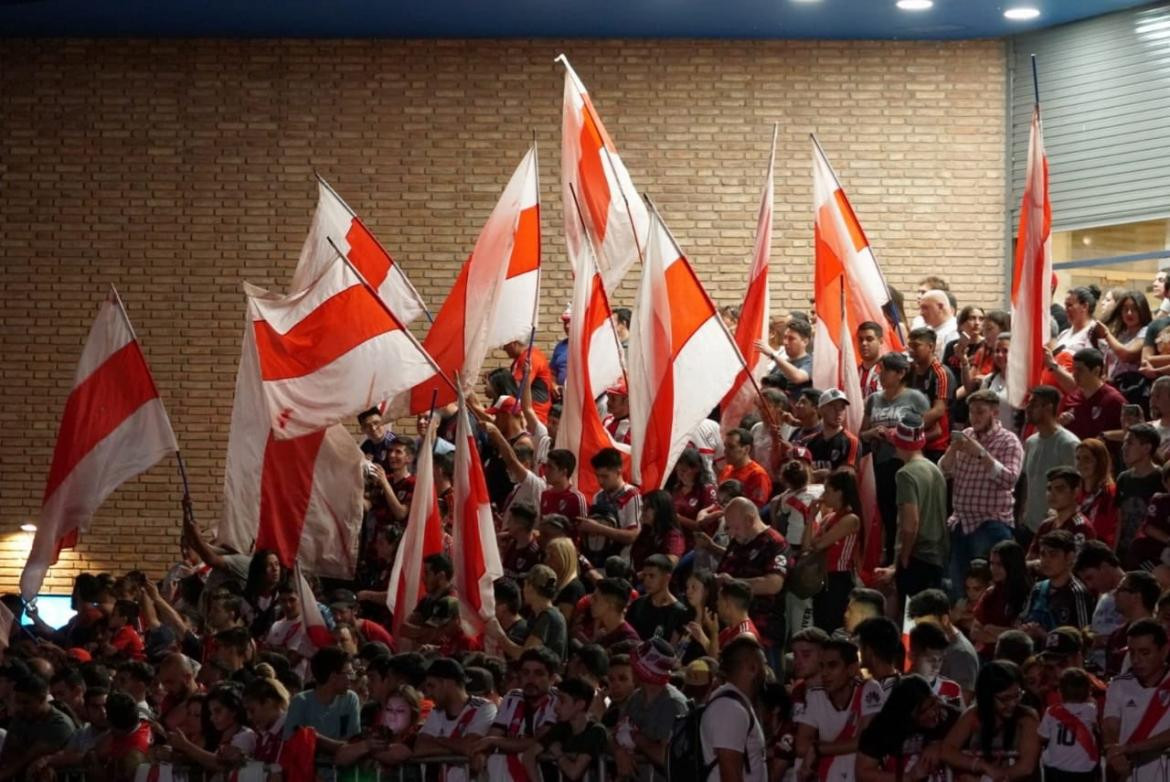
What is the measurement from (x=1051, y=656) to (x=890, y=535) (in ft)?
16.1

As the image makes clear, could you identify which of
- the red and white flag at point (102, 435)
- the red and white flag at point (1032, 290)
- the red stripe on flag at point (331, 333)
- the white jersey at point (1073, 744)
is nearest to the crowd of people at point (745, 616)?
the white jersey at point (1073, 744)

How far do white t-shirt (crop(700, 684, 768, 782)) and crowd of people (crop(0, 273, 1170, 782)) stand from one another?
0.01 m

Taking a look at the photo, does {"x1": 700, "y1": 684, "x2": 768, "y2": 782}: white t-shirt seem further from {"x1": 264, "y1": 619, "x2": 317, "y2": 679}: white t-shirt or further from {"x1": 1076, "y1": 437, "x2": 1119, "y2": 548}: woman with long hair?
{"x1": 264, "y1": 619, "x2": 317, "y2": 679}: white t-shirt

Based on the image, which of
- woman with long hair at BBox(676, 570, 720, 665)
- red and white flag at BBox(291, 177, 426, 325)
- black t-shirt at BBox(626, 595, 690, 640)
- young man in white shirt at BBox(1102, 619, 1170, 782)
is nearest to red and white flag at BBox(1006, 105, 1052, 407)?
woman with long hair at BBox(676, 570, 720, 665)

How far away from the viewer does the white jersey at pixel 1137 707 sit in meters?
9.81

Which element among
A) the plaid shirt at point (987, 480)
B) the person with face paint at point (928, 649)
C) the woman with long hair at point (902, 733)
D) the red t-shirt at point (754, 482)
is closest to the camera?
the woman with long hair at point (902, 733)

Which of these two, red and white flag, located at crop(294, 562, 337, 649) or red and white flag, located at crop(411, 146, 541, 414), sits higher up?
red and white flag, located at crop(411, 146, 541, 414)

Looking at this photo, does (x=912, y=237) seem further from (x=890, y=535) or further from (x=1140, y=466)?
(x=1140, y=466)

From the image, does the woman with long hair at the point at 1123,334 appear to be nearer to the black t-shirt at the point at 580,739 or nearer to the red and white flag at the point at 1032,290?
the red and white flag at the point at 1032,290

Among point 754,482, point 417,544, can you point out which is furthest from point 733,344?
point 417,544

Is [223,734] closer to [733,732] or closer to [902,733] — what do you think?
[733,732]

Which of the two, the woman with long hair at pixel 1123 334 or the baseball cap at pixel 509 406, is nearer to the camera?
the woman with long hair at pixel 1123 334

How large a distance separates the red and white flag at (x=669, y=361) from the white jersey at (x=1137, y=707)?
493cm

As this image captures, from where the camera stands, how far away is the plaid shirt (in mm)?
14117
